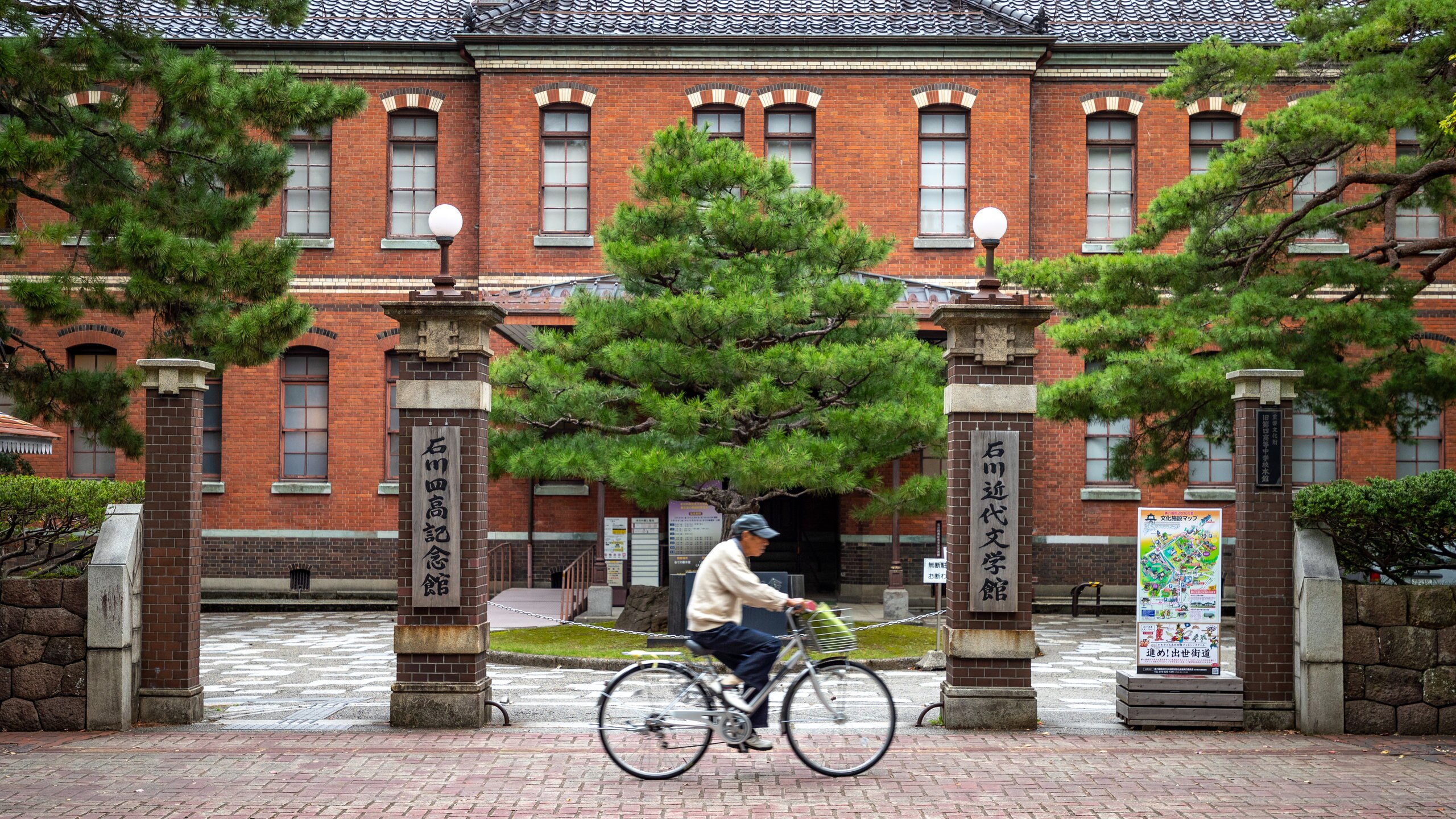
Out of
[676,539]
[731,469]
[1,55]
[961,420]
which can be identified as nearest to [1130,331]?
[731,469]

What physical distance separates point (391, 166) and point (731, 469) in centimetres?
1187

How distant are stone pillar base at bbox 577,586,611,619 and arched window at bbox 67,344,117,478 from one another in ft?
32.4

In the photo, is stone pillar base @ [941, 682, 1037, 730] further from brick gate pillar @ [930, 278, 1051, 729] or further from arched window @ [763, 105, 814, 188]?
arched window @ [763, 105, 814, 188]

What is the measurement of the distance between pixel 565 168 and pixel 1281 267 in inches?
482

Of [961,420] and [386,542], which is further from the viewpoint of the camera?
[386,542]

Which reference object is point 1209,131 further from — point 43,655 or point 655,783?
point 43,655

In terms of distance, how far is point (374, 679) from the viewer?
13.5 meters

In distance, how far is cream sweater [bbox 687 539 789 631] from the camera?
7.84 metres

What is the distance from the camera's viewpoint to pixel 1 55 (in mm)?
13242

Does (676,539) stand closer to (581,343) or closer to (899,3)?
(581,343)

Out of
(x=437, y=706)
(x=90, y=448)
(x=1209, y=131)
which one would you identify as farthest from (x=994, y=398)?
(x=90, y=448)

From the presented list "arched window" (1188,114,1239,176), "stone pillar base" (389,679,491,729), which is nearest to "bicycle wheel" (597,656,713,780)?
"stone pillar base" (389,679,491,729)

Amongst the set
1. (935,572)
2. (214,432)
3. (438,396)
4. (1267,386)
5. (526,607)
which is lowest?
(526,607)

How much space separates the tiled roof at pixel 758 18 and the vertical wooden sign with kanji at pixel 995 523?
14249 millimetres
